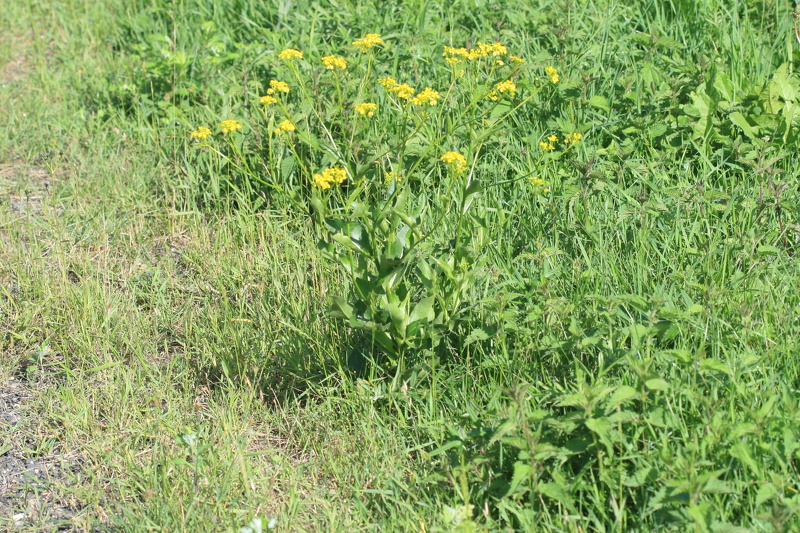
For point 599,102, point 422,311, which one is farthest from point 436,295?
point 599,102

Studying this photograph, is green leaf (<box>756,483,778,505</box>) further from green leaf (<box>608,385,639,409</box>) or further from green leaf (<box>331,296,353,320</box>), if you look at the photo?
green leaf (<box>331,296,353,320</box>)

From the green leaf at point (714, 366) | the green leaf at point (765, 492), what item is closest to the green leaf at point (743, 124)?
the green leaf at point (714, 366)

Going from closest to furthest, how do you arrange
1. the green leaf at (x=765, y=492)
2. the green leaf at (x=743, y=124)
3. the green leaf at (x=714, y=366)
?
the green leaf at (x=765, y=492) → the green leaf at (x=714, y=366) → the green leaf at (x=743, y=124)

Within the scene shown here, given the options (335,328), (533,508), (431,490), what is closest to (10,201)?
(335,328)

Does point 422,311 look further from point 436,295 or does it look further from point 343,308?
point 343,308

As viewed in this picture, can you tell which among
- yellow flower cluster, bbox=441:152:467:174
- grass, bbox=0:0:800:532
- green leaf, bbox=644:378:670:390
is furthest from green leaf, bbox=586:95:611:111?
green leaf, bbox=644:378:670:390

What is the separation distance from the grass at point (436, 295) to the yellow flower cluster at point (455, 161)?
10 cm

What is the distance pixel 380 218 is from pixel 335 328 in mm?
598

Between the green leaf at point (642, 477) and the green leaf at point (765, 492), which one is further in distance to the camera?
the green leaf at point (642, 477)

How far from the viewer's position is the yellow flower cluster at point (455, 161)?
2275mm

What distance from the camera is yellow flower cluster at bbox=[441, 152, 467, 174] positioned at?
7.47 ft

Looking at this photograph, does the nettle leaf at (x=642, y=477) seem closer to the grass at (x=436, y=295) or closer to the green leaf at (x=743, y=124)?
the grass at (x=436, y=295)

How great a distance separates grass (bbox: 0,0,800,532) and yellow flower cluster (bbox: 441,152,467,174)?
96mm

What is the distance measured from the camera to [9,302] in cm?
322
